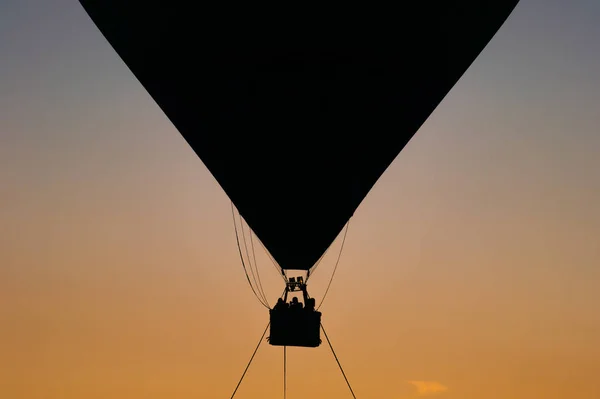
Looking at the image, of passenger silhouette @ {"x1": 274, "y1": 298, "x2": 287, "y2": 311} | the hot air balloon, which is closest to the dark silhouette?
passenger silhouette @ {"x1": 274, "y1": 298, "x2": 287, "y2": 311}

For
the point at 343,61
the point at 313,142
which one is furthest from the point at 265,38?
the point at 313,142

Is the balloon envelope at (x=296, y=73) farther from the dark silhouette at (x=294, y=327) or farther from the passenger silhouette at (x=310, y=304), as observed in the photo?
the passenger silhouette at (x=310, y=304)

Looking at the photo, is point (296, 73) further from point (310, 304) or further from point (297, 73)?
point (310, 304)

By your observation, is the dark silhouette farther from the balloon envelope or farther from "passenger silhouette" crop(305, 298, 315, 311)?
the balloon envelope

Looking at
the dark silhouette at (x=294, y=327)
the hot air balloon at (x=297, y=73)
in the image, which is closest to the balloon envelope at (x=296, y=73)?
the hot air balloon at (x=297, y=73)

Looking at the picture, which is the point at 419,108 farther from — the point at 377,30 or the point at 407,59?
the point at 377,30
